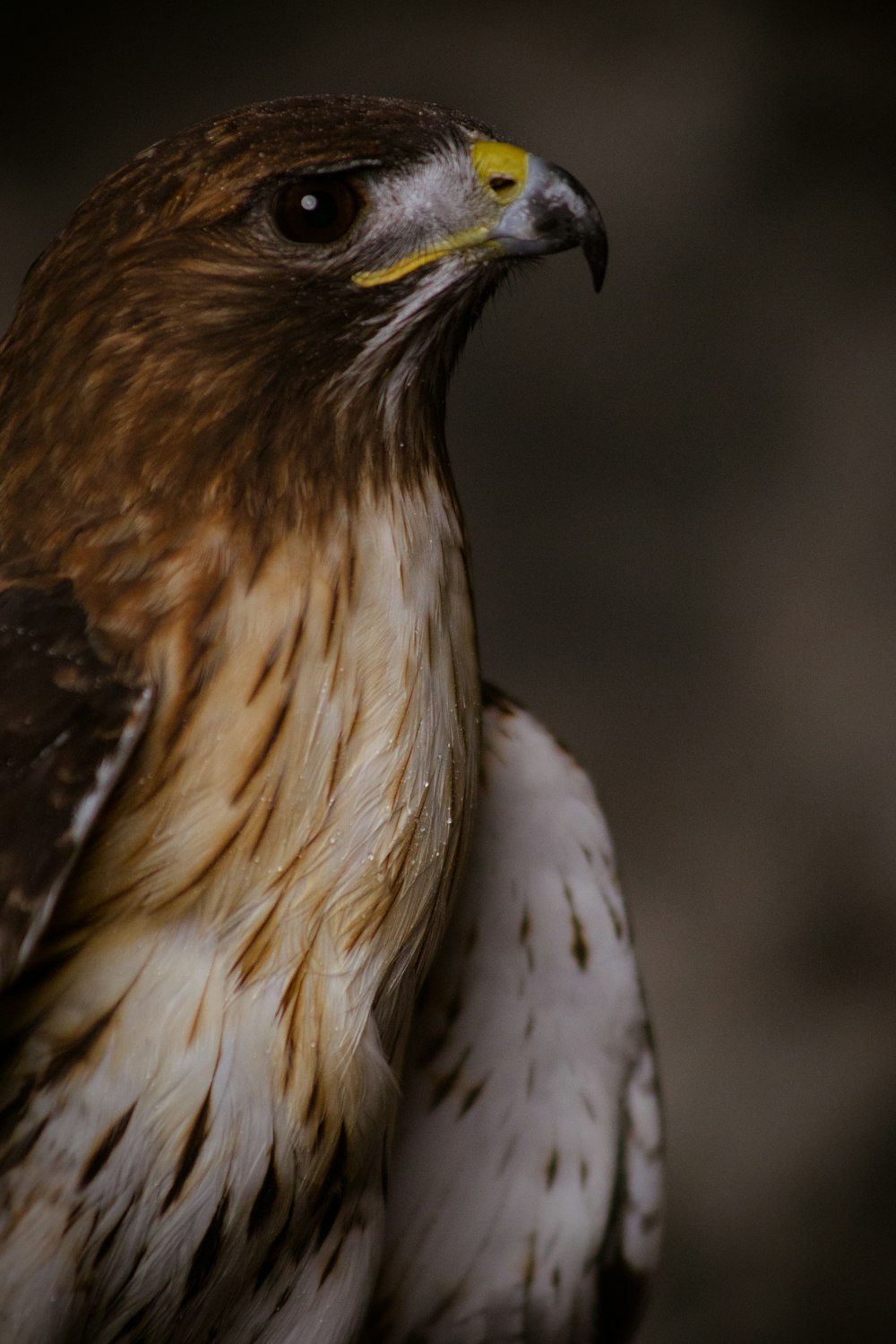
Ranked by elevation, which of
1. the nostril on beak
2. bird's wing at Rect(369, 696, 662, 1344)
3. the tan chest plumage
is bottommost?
bird's wing at Rect(369, 696, 662, 1344)

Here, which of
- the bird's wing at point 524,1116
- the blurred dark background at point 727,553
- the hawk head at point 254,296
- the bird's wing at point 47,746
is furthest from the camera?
the blurred dark background at point 727,553

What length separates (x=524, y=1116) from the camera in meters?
1.39

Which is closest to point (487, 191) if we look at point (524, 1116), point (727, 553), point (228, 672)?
point (228, 672)

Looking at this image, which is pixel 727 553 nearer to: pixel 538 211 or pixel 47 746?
pixel 538 211

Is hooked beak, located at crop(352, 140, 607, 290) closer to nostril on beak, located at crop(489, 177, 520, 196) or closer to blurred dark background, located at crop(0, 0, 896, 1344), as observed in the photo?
nostril on beak, located at crop(489, 177, 520, 196)

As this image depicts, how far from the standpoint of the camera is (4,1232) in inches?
38.1

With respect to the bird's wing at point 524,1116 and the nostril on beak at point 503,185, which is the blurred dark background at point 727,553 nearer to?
the bird's wing at point 524,1116

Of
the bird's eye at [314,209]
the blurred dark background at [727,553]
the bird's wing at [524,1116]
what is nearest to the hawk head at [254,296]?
the bird's eye at [314,209]

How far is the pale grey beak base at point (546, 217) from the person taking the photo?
1.02m

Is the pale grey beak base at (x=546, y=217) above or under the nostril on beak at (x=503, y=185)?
under

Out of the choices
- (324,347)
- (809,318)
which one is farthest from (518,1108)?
(809,318)

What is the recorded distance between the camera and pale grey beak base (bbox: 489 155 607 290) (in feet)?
3.34

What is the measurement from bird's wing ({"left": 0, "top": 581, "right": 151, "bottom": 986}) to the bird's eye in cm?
26

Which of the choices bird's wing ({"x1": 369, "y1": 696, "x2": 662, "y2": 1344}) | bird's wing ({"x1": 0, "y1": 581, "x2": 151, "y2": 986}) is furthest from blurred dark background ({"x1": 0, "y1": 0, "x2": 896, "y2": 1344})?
bird's wing ({"x1": 0, "y1": 581, "x2": 151, "y2": 986})
